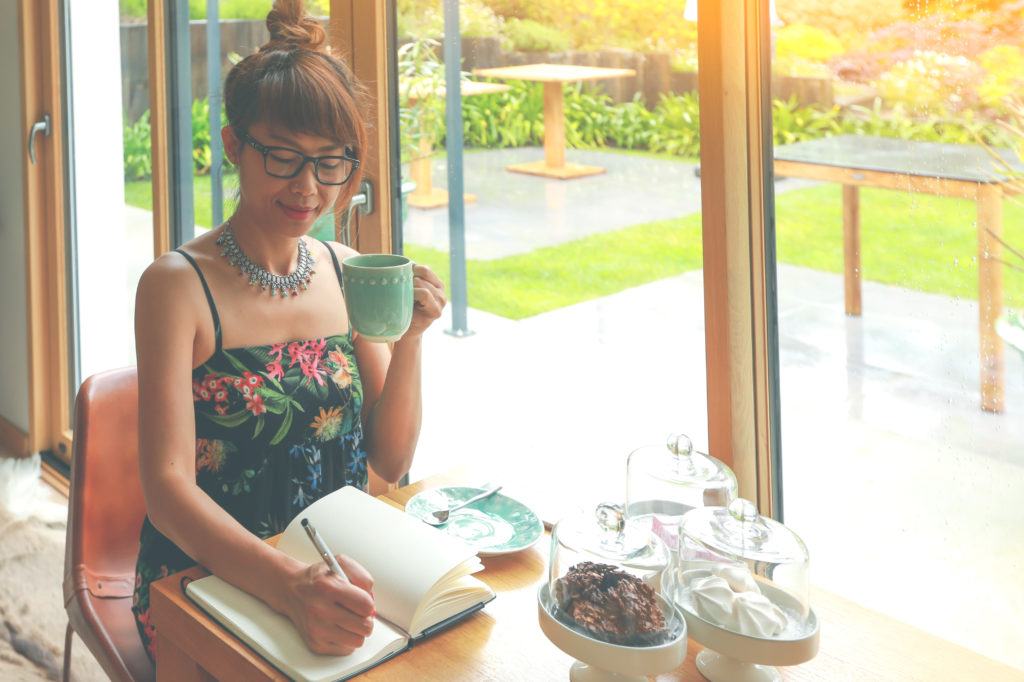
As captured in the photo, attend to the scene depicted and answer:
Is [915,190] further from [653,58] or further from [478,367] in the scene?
[478,367]

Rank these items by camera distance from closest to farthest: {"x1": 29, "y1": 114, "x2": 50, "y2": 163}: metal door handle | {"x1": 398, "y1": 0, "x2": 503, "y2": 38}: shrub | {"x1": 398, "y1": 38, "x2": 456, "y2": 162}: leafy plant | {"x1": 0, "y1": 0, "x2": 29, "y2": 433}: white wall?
{"x1": 398, "y1": 0, "x2": 503, "y2": 38}: shrub, {"x1": 398, "y1": 38, "x2": 456, "y2": 162}: leafy plant, {"x1": 29, "y1": 114, "x2": 50, "y2": 163}: metal door handle, {"x1": 0, "y1": 0, "x2": 29, "y2": 433}: white wall

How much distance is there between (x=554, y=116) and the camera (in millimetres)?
1757

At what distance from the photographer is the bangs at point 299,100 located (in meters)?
1.42

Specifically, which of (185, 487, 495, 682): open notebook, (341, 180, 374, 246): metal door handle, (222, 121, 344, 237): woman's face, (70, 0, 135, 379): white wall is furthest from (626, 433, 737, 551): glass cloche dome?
(70, 0, 135, 379): white wall

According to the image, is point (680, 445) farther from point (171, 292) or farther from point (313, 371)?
point (171, 292)

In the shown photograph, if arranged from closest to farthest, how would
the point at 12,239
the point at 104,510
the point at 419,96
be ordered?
the point at 104,510
the point at 419,96
the point at 12,239

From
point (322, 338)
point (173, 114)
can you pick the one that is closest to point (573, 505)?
point (322, 338)

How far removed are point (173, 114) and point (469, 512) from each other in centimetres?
168

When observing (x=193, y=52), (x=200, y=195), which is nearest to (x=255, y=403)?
(x=200, y=195)

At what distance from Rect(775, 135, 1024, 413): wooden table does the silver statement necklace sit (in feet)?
2.56

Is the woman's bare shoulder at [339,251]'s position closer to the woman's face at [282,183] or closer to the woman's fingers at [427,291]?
the woman's face at [282,183]

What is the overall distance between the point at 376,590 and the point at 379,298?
0.35 meters

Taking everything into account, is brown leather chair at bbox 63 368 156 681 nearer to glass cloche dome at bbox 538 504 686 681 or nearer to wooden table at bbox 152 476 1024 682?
wooden table at bbox 152 476 1024 682

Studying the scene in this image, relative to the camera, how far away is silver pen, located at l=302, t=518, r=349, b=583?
1.15 metres
